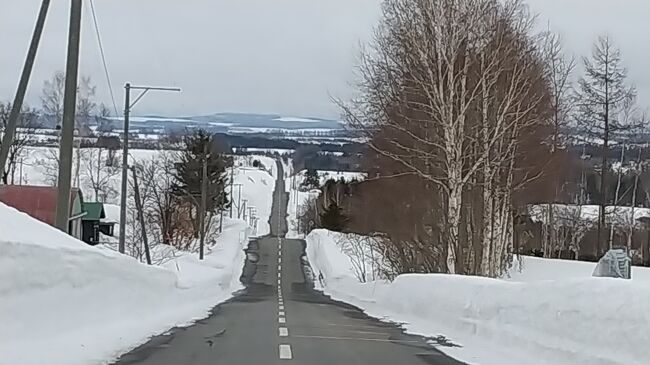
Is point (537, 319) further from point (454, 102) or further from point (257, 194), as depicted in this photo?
point (257, 194)

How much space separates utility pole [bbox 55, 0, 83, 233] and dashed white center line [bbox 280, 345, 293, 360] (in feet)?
21.9

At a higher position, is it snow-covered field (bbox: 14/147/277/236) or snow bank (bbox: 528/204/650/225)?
snow-covered field (bbox: 14/147/277/236)

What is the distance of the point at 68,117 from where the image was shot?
1877 cm

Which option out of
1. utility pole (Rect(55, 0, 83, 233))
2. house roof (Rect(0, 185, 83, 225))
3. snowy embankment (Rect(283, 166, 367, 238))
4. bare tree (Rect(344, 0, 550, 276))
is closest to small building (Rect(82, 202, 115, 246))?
house roof (Rect(0, 185, 83, 225))

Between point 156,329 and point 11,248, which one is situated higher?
point 11,248

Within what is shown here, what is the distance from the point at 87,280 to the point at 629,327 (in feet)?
25.8

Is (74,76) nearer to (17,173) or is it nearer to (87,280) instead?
(87,280)

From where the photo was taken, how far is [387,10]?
3366 cm

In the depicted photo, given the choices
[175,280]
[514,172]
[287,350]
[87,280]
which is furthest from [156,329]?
[514,172]

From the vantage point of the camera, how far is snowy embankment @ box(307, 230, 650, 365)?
10.7m

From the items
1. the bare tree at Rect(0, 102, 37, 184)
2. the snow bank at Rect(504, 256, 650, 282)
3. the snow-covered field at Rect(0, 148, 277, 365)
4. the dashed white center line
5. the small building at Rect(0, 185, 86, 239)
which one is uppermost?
the bare tree at Rect(0, 102, 37, 184)

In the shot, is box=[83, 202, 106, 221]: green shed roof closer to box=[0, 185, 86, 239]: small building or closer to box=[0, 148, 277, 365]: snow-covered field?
box=[0, 185, 86, 239]: small building

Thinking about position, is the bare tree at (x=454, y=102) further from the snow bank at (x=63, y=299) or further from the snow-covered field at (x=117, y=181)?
the snow-covered field at (x=117, y=181)

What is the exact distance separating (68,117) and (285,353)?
27.0 feet
